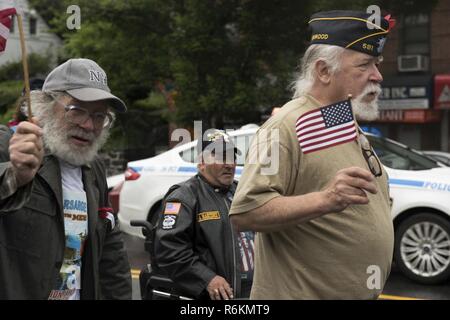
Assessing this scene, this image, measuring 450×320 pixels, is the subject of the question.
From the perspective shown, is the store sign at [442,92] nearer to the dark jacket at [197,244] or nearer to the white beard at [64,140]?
the dark jacket at [197,244]

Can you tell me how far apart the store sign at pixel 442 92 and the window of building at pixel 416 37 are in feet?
4.69

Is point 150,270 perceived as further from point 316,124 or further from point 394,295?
point 394,295

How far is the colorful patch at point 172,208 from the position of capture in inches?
130

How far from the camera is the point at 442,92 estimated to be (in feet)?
58.3


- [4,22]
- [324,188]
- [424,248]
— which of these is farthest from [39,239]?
[424,248]

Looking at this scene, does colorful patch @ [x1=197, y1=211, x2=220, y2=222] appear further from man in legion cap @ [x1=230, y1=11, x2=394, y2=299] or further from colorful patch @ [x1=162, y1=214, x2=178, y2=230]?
man in legion cap @ [x1=230, y1=11, x2=394, y2=299]

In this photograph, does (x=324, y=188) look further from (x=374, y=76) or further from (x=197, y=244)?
(x=197, y=244)

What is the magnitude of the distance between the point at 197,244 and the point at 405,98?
1605cm

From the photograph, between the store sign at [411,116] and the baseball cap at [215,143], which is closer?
the baseball cap at [215,143]

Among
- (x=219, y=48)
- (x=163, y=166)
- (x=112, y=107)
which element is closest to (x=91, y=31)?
(x=219, y=48)

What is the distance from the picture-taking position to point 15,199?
199 centimetres

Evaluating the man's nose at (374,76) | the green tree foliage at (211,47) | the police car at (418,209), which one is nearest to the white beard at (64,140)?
the man's nose at (374,76)

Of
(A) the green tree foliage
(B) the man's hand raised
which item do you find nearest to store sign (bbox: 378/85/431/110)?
(A) the green tree foliage

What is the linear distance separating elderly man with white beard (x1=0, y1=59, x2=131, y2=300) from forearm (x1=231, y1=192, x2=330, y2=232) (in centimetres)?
68
